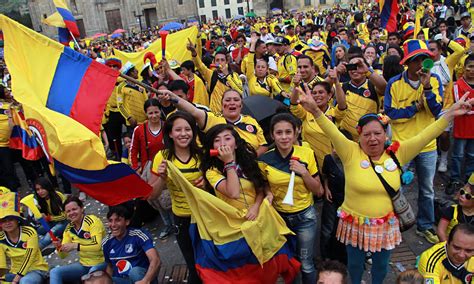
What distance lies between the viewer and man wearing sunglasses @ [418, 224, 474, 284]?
280cm

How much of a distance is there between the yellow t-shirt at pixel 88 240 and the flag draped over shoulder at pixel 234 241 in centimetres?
155

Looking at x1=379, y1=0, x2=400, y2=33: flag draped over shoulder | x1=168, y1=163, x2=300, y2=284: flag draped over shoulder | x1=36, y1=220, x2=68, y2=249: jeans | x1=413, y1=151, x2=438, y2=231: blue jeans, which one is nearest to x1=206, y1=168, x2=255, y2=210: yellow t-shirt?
x1=168, y1=163, x2=300, y2=284: flag draped over shoulder

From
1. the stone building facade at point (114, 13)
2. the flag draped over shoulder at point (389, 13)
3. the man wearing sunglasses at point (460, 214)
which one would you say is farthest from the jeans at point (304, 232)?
the stone building facade at point (114, 13)

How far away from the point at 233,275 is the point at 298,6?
61.0 metres

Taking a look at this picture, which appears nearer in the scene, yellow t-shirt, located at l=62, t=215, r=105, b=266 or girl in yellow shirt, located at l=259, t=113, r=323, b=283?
girl in yellow shirt, located at l=259, t=113, r=323, b=283

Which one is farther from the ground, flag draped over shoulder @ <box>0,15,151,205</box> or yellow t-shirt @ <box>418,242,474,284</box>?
flag draped over shoulder @ <box>0,15,151,205</box>

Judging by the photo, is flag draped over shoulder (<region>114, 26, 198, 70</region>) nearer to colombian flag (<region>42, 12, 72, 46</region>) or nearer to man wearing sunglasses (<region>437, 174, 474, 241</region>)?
colombian flag (<region>42, 12, 72, 46</region>)

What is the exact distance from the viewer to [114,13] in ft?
192

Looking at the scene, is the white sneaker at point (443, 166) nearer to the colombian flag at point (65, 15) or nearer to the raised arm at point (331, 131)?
the raised arm at point (331, 131)

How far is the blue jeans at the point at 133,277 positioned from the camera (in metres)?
3.95

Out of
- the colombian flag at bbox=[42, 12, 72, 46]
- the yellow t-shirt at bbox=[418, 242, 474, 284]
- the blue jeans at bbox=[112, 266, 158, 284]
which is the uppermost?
the colombian flag at bbox=[42, 12, 72, 46]

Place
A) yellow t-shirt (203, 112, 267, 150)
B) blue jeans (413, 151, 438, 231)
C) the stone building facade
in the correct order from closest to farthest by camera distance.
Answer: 1. yellow t-shirt (203, 112, 267, 150)
2. blue jeans (413, 151, 438, 231)
3. the stone building facade

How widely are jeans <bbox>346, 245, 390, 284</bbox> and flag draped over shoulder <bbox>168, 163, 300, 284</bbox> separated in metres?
0.61

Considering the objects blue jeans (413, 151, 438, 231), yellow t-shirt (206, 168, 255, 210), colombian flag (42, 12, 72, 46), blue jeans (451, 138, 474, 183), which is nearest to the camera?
yellow t-shirt (206, 168, 255, 210)
